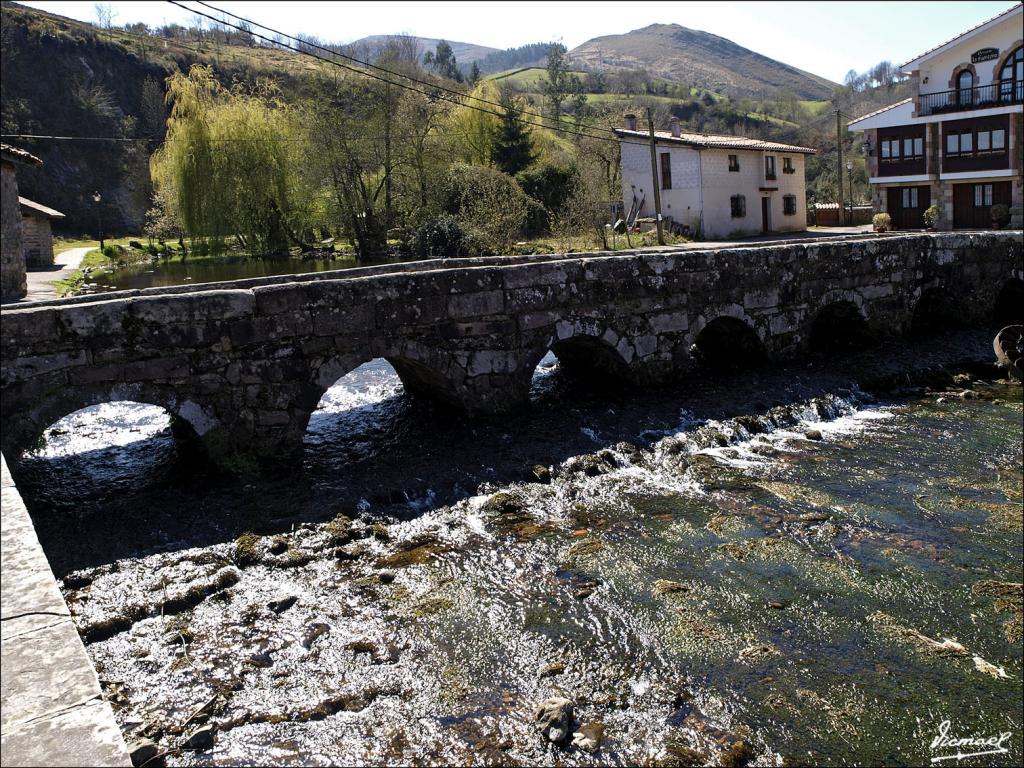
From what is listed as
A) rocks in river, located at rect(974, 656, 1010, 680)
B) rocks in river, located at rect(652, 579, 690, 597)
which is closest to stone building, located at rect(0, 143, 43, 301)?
rocks in river, located at rect(652, 579, 690, 597)

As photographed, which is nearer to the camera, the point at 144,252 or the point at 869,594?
the point at 869,594

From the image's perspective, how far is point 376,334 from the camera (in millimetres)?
10602

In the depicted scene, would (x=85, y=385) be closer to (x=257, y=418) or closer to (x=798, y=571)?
(x=257, y=418)

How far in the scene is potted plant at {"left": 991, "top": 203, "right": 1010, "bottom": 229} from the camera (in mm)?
36438

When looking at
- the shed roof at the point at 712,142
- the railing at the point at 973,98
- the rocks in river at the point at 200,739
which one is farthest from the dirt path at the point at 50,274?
the railing at the point at 973,98

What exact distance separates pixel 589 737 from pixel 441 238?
30.0 m

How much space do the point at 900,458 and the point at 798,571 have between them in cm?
392

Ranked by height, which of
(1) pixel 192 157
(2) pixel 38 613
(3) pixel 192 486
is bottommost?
(3) pixel 192 486

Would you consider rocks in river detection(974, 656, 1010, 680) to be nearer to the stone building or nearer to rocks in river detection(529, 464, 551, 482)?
rocks in river detection(529, 464, 551, 482)

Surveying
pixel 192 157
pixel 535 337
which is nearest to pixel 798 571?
pixel 535 337

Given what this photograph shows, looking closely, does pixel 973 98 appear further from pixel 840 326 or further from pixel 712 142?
Result: pixel 840 326

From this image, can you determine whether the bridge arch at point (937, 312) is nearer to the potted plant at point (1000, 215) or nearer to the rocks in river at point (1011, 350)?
the rocks in river at point (1011, 350)

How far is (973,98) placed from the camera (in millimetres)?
38125

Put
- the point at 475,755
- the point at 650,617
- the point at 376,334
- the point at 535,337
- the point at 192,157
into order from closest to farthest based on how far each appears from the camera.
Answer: the point at 475,755 → the point at 650,617 → the point at 376,334 → the point at 535,337 → the point at 192,157
